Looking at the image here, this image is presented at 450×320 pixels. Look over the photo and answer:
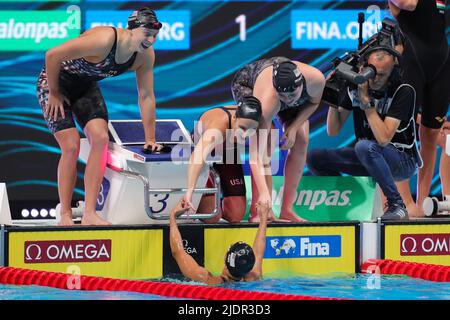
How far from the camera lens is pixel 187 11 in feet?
30.1

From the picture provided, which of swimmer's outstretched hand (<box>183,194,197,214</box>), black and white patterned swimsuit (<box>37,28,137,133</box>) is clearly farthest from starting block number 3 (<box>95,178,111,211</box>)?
swimmer's outstretched hand (<box>183,194,197,214</box>)

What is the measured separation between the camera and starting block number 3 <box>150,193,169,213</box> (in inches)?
277

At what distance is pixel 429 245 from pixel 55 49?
271 centimetres

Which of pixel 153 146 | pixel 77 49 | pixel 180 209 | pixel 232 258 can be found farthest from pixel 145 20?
pixel 232 258

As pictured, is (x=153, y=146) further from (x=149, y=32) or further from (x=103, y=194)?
(x=149, y=32)

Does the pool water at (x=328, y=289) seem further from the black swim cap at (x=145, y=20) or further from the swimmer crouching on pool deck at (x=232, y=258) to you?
the black swim cap at (x=145, y=20)

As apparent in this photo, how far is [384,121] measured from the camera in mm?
7199

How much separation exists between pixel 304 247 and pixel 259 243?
53 centimetres

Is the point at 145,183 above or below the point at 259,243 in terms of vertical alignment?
above

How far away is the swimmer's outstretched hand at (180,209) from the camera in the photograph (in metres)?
6.62

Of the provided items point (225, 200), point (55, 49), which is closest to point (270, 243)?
point (225, 200)

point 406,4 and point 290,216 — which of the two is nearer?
point 290,216

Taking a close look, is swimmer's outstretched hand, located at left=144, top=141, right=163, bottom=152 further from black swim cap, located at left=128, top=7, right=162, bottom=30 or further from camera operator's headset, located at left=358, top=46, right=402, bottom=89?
camera operator's headset, located at left=358, top=46, right=402, bottom=89
